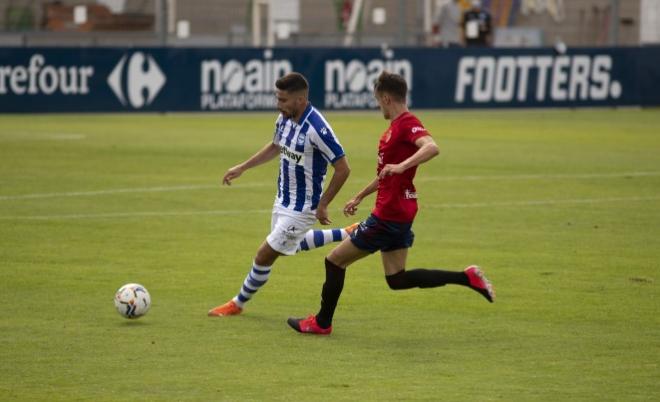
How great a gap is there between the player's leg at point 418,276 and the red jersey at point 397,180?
35cm

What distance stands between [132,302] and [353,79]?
26219 millimetres

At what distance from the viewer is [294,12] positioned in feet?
148

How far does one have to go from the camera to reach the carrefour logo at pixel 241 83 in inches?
1346

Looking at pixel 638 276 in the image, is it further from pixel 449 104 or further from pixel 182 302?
pixel 449 104

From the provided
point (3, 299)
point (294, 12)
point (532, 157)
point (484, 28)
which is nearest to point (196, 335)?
point (3, 299)

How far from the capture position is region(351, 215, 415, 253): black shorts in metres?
9.09

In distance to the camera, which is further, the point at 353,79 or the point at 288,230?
the point at 353,79

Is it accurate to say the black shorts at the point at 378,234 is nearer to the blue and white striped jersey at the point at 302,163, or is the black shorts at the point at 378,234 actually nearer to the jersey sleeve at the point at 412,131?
the jersey sleeve at the point at 412,131

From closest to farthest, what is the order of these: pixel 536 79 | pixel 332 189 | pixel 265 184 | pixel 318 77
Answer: pixel 332 189
pixel 265 184
pixel 318 77
pixel 536 79

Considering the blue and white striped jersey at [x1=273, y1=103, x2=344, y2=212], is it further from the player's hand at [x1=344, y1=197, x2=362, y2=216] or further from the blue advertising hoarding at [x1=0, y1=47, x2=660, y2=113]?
the blue advertising hoarding at [x1=0, y1=47, x2=660, y2=113]

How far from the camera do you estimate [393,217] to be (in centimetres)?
909

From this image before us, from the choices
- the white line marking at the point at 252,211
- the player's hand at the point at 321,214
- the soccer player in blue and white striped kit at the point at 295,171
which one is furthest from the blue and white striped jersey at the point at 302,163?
the white line marking at the point at 252,211

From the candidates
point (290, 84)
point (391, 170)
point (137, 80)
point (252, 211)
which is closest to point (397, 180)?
point (391, 170)

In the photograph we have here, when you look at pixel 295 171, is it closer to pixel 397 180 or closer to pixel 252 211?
pixel 397 180
